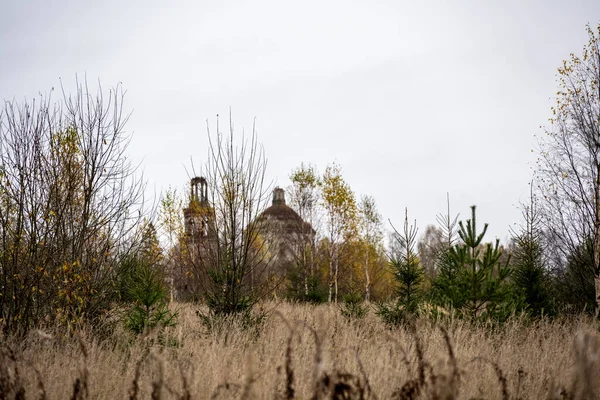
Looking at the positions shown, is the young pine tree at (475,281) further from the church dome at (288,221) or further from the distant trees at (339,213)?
the distant trees at (339,213)

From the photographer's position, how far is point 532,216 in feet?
41.0

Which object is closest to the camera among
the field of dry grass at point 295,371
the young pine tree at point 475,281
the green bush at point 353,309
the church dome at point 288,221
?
the field of dry grass at point 295,371

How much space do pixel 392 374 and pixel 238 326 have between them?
10.7 ft

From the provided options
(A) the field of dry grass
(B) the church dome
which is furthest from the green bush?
(A) the field of dry grass

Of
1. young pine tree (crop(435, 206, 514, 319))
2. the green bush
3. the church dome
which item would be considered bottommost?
the green bush

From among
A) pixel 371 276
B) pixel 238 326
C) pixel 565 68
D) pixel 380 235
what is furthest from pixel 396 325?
pixel 380 235

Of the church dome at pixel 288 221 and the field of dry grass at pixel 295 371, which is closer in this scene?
the field of dry grass at pixel 295 371

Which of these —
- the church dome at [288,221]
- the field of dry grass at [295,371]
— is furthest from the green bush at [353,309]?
the field of dry grass at [295,371]

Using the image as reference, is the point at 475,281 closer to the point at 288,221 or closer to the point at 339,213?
the point at 339,213

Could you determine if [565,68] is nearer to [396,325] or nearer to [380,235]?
[396,325]

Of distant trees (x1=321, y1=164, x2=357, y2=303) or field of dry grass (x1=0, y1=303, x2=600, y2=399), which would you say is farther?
distant trees (x1=321, y1=164, x2=357, y2=303)

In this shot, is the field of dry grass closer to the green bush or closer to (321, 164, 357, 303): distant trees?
the green bush

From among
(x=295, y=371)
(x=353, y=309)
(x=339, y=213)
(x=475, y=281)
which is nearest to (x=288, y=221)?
(x=339, y=213)

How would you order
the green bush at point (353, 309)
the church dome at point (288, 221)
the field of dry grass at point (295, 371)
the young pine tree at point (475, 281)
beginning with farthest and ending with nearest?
1. the church dome at point (288, 221)
2. the green bush at point (353, 309)
3. the young pine tree at point (475, 281)
4. the field of dry grass at point (295, 371)
